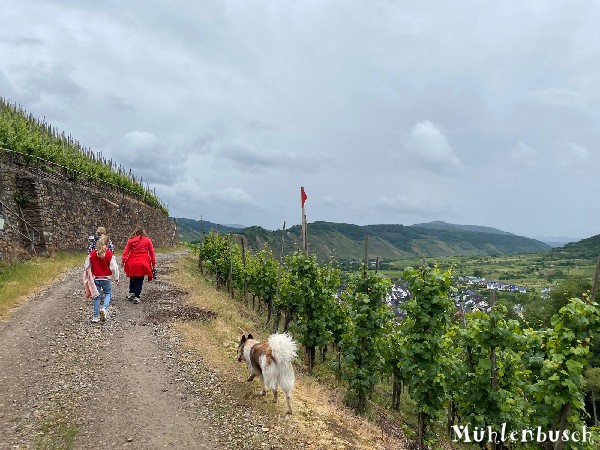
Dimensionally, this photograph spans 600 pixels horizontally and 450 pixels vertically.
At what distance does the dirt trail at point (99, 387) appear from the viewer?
790 centimetres

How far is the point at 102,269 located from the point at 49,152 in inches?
929

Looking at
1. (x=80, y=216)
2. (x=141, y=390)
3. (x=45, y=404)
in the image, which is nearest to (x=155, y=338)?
(x=141, y=390)

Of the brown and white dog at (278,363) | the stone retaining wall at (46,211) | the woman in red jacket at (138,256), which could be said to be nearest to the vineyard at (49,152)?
the stone retaining wall at (46,211)

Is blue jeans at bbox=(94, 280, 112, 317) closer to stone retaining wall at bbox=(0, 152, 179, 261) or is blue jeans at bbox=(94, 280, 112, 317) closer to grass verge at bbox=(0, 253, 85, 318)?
grass verge at bbox=(0, 253, 85, 318)

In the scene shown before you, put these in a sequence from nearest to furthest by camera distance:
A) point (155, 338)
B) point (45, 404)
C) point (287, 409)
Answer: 1. point (45, 404)
2. point (287, 409)
3. point (155, 338)

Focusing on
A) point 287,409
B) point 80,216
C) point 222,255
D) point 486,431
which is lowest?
→ point 486,431

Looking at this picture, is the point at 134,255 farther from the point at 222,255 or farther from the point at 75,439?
the point at 222,255

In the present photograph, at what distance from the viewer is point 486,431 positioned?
48.4 feet

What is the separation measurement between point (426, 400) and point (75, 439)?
34.8 feet

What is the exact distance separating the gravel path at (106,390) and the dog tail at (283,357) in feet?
3.49

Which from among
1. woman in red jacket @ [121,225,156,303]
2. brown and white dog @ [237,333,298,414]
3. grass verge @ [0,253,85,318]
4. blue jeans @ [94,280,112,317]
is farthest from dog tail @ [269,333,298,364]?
grass verge @ [0,253,85,318]

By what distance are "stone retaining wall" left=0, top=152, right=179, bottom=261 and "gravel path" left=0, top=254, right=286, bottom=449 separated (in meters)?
11.1

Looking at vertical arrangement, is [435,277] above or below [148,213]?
below

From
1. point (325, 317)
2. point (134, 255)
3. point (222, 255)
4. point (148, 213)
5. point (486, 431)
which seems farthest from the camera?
point (148, 213)
